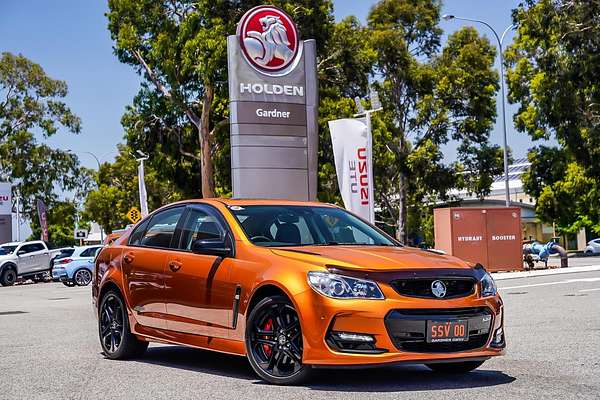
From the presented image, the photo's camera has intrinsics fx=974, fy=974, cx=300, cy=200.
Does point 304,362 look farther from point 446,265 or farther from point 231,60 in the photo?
point 231,60

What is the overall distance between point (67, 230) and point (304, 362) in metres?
118

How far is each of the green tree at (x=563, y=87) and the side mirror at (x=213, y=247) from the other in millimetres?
34245

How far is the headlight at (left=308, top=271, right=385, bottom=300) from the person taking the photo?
7180 mm

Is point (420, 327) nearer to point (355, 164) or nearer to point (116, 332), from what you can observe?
point (116, 332)

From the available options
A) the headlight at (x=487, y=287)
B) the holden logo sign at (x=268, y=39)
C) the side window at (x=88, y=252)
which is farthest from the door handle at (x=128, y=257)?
the side window at (x=88, y=252)

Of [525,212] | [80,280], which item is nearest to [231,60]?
[80,280]

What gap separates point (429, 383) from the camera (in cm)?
766

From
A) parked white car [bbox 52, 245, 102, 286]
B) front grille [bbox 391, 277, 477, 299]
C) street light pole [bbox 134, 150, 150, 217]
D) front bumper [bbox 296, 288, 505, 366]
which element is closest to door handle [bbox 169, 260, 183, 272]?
front bumper [bbox 296, 288, 505, 366]

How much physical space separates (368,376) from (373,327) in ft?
3.79

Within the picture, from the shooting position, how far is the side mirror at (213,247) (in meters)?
8.20

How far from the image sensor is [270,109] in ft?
97.8

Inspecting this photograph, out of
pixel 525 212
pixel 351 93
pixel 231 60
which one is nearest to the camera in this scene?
pixel 231 60

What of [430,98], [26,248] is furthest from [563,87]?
[26,248]

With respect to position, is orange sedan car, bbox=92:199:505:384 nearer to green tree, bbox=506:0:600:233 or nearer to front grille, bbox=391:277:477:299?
front grille, bbox=391:277:477:299
